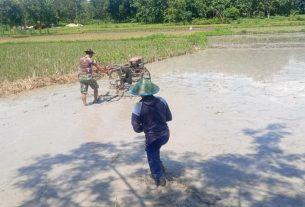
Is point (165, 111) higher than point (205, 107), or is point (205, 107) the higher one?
point (165, 111)

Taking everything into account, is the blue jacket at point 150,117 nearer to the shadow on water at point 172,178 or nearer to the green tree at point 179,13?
the shadow on water at point 172,178

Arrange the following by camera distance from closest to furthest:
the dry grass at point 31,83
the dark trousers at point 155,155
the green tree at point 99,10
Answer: the dark trousers at point 155,155, the dry grass at point 31,83, the green tree at point 99,10

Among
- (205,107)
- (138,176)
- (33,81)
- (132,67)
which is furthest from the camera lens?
(33,81)

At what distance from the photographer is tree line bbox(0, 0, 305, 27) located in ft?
213

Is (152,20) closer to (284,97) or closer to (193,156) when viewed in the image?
(284,97)

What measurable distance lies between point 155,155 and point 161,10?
67511mm

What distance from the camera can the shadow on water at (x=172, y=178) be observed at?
5266 mm

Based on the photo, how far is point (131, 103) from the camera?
1146 cm

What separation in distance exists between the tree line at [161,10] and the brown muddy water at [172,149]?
52803mm

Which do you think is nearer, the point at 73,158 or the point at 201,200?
the point at 201,200

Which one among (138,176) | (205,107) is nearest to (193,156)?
(138,176)

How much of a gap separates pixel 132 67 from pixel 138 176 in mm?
6709

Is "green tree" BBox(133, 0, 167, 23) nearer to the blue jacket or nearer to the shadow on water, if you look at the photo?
the shadow on water

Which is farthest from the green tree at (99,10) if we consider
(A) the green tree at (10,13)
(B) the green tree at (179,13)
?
(B) the green tree at (179,13)
